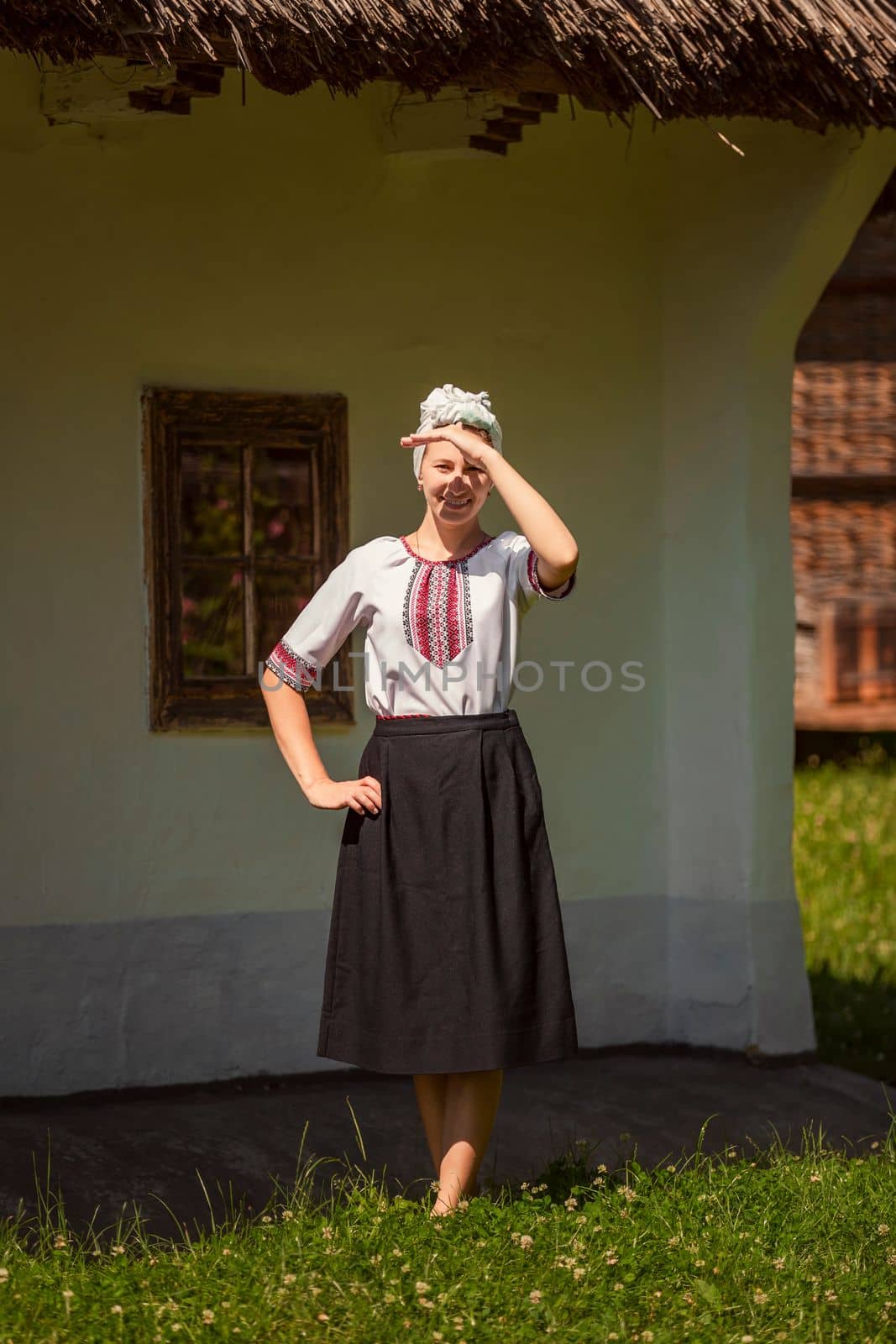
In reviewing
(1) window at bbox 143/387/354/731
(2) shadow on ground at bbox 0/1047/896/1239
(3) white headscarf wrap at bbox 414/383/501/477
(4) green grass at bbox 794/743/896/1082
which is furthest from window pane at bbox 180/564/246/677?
(4) green grass at bbox 794/743/896/1082

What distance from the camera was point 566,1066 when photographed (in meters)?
5.86

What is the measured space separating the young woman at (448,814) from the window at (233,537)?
5.26ft

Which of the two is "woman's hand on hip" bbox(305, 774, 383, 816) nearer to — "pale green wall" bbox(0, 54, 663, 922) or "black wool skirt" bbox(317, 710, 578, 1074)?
"black wool skirt" bbox(317, 710, 578, 1074)

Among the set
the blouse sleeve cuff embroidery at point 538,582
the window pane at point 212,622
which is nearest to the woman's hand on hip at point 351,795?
the blouse sleeve cuff embroidery at point 538,582

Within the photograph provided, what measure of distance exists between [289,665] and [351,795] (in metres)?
0.34

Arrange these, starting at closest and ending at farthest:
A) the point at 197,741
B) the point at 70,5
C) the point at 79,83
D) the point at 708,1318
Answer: the point at 708,1318 → the point at 70,5 → the point at 79,83 → the point at 197,741

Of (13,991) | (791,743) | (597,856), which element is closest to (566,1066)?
(597,856)

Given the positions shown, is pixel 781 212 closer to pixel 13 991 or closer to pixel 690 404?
pixel 690 404

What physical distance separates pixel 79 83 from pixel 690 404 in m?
2.27

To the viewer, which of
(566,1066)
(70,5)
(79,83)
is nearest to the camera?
(70,5)

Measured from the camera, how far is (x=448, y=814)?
150 inches

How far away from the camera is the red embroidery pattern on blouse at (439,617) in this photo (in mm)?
3809

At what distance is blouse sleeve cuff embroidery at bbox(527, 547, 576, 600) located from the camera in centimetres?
383

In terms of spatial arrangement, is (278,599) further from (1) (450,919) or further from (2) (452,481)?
(1) (450,919)
